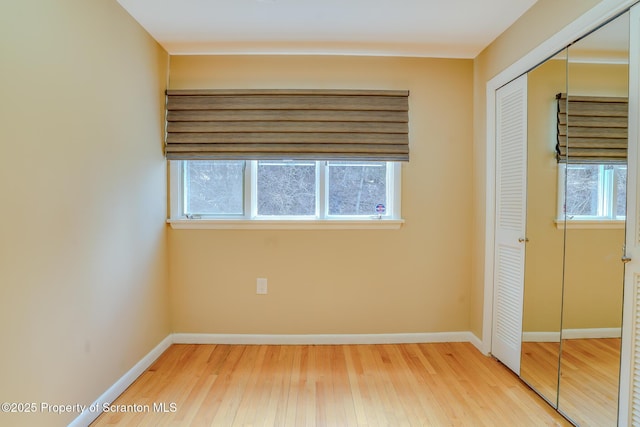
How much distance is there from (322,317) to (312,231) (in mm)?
720

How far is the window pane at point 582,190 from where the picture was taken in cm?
150

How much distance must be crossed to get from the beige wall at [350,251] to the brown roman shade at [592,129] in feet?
2.82

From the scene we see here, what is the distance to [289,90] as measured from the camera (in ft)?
7.86

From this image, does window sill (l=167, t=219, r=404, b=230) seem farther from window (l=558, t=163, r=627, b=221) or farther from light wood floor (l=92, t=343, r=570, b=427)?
window (l=558, t=163, r=627, b=221)

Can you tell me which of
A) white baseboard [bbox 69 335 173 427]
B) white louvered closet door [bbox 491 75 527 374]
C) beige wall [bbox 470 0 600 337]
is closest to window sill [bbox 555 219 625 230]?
white louvered closet door [bbox 491 75 527 374]

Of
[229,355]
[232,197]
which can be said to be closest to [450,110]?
[232,197]

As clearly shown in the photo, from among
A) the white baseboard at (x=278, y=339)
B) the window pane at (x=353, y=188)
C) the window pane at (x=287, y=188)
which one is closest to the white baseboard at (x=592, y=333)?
the white baseboard at (x=278, y=339)

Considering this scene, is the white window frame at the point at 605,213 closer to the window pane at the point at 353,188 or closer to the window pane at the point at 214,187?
the window pane at the point at 353,188

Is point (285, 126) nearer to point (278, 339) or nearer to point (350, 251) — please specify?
point (350, 251)

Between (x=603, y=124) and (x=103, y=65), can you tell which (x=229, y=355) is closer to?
(x=103, y=65)

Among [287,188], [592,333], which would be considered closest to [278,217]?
[287,188]

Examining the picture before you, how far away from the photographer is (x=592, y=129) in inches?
59.3

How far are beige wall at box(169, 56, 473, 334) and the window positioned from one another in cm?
89

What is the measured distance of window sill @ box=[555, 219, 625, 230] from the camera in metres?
1.39
